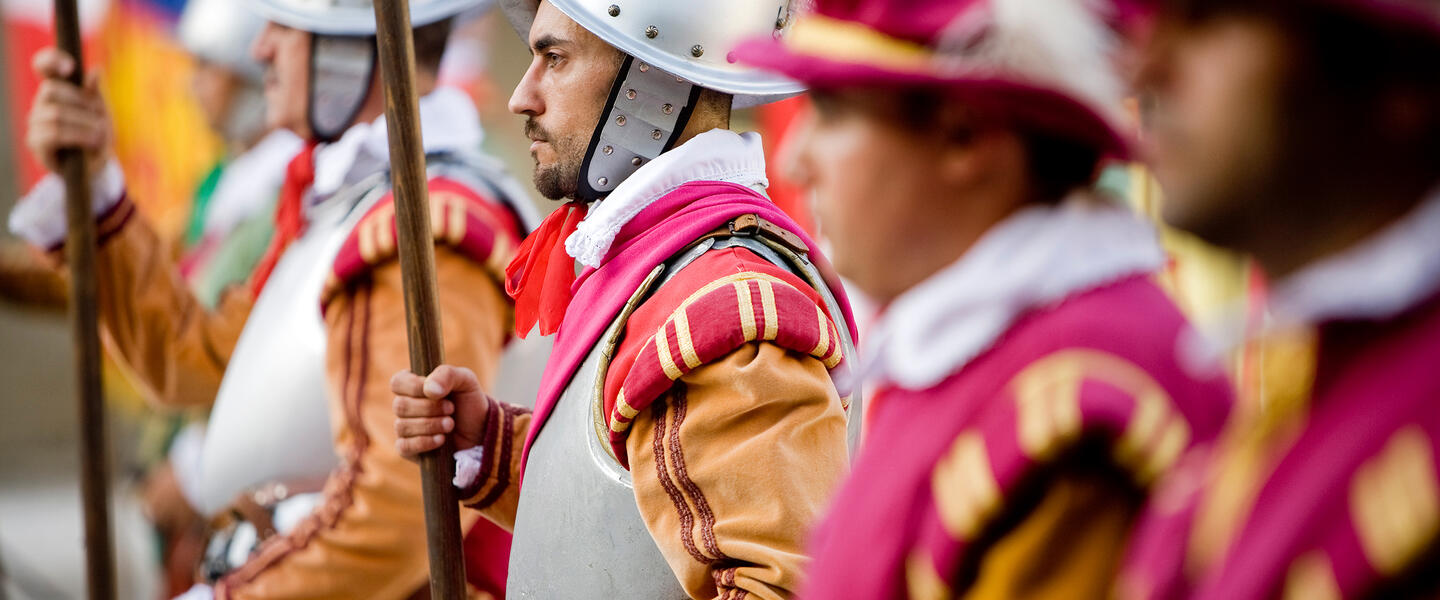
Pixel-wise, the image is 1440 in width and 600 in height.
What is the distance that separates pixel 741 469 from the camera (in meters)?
1.92

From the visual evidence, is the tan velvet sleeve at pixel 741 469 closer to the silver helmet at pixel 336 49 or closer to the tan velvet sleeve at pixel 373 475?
the tan velvet sleeve at pixel 373 475

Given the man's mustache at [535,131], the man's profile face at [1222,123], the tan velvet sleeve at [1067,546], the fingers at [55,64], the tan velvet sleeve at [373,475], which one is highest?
the fingers at [55,64]

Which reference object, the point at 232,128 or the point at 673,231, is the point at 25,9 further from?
the point at 673,231

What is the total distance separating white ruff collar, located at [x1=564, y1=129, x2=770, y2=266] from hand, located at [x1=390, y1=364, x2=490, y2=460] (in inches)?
10.2

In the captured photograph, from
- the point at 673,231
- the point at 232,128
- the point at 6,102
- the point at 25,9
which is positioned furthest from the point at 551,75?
the point at 6,102

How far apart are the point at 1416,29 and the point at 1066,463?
379mm

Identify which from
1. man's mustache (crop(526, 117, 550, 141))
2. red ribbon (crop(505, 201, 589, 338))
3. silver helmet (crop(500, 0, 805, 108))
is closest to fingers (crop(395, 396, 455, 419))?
red ribbon (crop(505, 201, 589, 338))

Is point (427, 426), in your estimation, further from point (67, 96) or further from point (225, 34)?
point (225, 34)

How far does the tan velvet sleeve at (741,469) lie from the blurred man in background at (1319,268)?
0.89 meters

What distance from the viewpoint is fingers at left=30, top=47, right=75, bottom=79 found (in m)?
3.32

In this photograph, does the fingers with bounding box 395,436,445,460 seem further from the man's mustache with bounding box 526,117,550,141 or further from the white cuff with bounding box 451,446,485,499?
the man's mustache with bounding box 526,117,550,141

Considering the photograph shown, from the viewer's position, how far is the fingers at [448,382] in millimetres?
2363

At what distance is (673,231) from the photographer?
7.21 feet

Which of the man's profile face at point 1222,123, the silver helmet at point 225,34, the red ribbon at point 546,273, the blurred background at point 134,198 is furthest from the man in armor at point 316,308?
the man's profile face at point 1222,123
